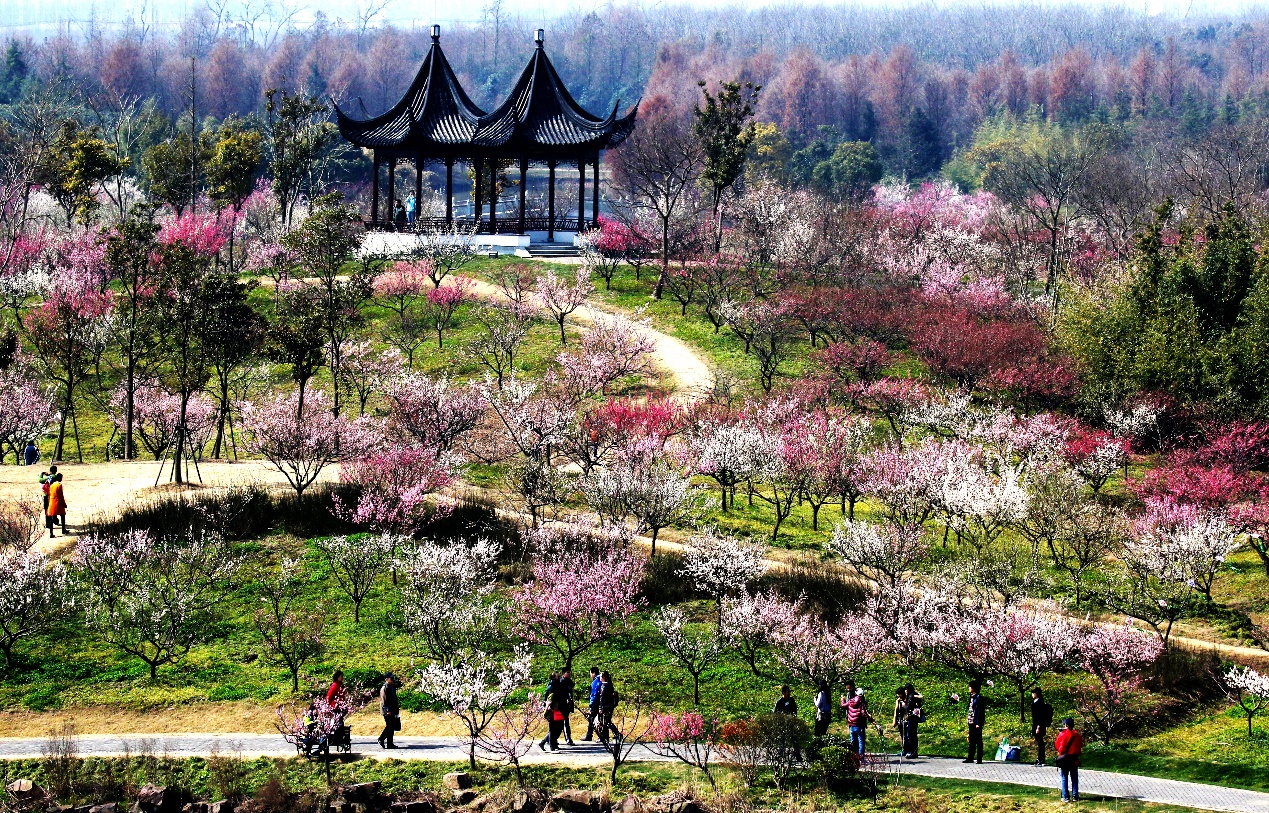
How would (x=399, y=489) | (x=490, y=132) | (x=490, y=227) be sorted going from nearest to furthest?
(x=399, y=489) < (x=490, y=132) < (x=490, y=227)

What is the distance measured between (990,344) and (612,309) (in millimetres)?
14951

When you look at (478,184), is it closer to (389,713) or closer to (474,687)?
(389,713)

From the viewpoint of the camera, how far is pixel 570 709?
24938 millimetres

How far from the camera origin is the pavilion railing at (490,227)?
205 ft

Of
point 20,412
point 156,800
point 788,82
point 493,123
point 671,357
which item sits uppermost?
point 788,82

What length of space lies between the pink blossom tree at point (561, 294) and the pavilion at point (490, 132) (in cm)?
683

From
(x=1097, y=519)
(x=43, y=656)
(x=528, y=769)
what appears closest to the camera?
(x=528, y=769)

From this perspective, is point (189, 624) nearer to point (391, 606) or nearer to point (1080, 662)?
point (391, 606)

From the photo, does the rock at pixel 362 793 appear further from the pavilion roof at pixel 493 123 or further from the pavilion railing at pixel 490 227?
the pavilion roof at pixel 493 123

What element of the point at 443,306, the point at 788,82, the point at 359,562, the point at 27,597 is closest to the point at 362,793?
the point at 359,562

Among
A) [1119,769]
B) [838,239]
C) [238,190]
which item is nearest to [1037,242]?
[838,239]

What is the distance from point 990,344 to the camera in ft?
161

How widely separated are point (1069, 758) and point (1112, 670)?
6.94 meters

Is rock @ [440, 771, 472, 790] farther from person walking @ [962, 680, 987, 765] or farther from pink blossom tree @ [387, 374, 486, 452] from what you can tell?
pink blossom tree @ [387, 374, 486, 452]
